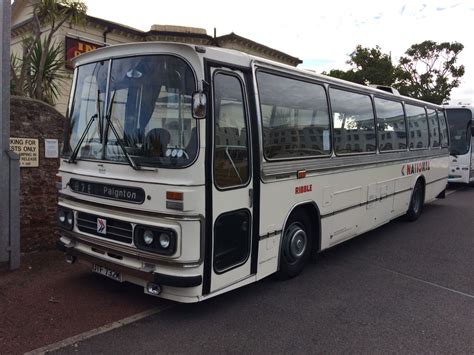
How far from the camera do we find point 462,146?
49.0 ft

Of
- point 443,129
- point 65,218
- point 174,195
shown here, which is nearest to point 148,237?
point 174,195

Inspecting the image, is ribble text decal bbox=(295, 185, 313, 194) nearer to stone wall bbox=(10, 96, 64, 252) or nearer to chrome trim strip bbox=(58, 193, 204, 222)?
chrome trim strip bbox=(58, 193, 204, 222)

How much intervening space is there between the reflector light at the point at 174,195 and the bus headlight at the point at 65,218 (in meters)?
1.44

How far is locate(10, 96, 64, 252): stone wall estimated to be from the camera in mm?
5673

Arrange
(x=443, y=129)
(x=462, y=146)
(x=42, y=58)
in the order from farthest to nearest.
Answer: (x=462, y=146)
(x=443, y=129)
(x=42, y=58)

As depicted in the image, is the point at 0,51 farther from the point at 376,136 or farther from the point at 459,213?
the point at 459,213

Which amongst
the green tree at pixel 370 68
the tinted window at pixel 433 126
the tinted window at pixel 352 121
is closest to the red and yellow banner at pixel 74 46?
the tinted window at pixel 352 121

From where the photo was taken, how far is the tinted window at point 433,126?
394 inches

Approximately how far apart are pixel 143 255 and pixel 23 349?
1.20m

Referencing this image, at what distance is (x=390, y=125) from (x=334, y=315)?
4544 mm

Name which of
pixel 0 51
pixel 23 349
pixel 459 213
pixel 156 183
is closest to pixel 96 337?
pixel 23 349

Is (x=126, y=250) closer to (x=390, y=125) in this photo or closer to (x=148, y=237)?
(x=148, y=237)

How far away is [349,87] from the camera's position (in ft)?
21.4

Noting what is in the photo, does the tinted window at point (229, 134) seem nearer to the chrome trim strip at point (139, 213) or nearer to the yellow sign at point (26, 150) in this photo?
the chrome trim strip at point (139, 213)
